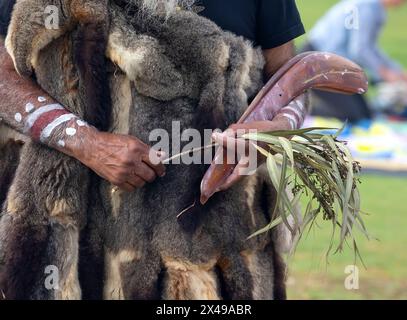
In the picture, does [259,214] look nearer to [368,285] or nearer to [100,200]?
[100,200]

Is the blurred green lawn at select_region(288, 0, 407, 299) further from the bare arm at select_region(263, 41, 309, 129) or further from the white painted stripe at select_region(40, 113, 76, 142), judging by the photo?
the white painted stripe at select_region(40, 113, 76, 142)

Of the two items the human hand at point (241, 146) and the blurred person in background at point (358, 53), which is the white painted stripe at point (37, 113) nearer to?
the human hand at point (241, 146)

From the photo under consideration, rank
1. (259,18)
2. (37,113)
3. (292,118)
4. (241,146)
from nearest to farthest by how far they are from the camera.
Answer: (241,146) → (37,113) → (292,118) → (259,18)

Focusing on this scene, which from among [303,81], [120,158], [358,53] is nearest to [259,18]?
[303,81]

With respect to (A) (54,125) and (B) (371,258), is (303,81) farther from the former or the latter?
(B) (371,258)

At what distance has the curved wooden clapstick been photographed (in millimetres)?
3039

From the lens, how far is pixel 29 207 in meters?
3.00

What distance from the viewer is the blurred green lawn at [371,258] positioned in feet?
20.9

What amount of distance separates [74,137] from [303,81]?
76cm

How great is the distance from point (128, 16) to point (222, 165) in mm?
533

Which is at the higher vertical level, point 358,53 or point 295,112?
point 295,112

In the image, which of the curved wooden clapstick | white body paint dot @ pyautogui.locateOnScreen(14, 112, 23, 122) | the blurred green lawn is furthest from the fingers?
the blurred green lawn

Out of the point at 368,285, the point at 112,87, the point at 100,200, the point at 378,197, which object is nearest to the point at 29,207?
the point at 100,200

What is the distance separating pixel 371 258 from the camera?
720 cm
